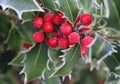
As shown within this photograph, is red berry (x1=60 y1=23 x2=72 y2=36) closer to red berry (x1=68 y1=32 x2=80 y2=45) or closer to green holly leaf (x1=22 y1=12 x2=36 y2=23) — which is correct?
red berry (x1=68 y1=32 x2=80 y2=45)

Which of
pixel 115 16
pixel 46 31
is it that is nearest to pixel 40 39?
pixel 46 31

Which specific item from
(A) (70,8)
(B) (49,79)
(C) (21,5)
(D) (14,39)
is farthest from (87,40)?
(D) (14,39)

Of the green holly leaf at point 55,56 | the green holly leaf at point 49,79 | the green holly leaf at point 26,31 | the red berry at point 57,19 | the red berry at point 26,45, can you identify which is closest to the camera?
the red berry at point 57,19

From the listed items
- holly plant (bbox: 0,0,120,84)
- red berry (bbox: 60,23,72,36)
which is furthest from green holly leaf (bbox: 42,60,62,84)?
red berry (bbox: 60,23,72,36)

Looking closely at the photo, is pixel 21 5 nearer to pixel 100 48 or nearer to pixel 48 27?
pixel 48 27

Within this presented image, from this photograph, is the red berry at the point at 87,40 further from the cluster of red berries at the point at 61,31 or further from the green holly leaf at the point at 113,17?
the green holly leaf at the point at 113,17

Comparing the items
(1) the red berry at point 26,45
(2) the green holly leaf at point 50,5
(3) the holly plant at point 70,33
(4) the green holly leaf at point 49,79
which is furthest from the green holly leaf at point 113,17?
(1) the red berry at point 26,45

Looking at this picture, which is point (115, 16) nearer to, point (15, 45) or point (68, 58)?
point (68, 58)

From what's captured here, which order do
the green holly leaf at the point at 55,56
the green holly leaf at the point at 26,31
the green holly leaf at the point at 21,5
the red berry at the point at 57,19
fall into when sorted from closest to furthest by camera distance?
the green holly leaf at the point at 21,5 < the red berry at the point at 57,19 < the green holly leaf at the point at 55,56 < the green holly leaf at the point at 26,31
